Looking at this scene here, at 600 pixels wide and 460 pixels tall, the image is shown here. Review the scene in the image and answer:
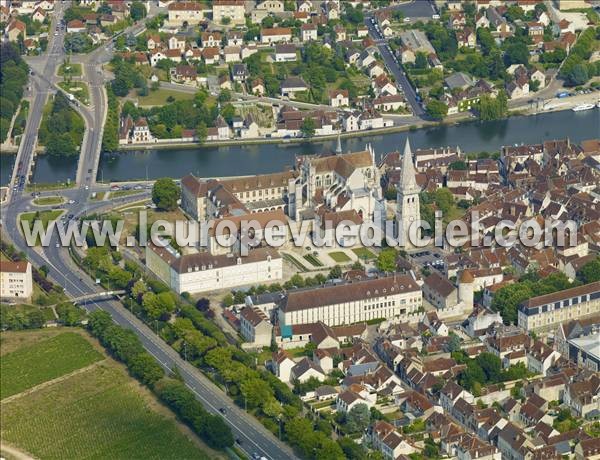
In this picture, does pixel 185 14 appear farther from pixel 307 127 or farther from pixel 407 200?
pixel 407 200

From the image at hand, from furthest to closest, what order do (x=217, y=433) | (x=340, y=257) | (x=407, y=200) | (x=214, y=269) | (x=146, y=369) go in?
(x=407, y=200)
(x=340, y=257)
(x=214, y=269)
(x=146, y=369)
(x=217, y=433)

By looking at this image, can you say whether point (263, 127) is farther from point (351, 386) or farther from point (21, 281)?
point (351, 386)

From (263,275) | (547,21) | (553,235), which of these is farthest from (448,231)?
(547,21)

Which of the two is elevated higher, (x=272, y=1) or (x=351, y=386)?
(x=272, y=1)

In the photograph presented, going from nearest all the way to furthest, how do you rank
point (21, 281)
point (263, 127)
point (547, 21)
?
point (21, 281), point (263, 127), point (547, 21)

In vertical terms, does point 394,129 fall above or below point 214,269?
above

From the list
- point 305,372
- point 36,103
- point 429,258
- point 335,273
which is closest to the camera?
point 305,372

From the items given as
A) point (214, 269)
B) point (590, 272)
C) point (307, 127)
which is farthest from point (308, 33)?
point (590, 272)
